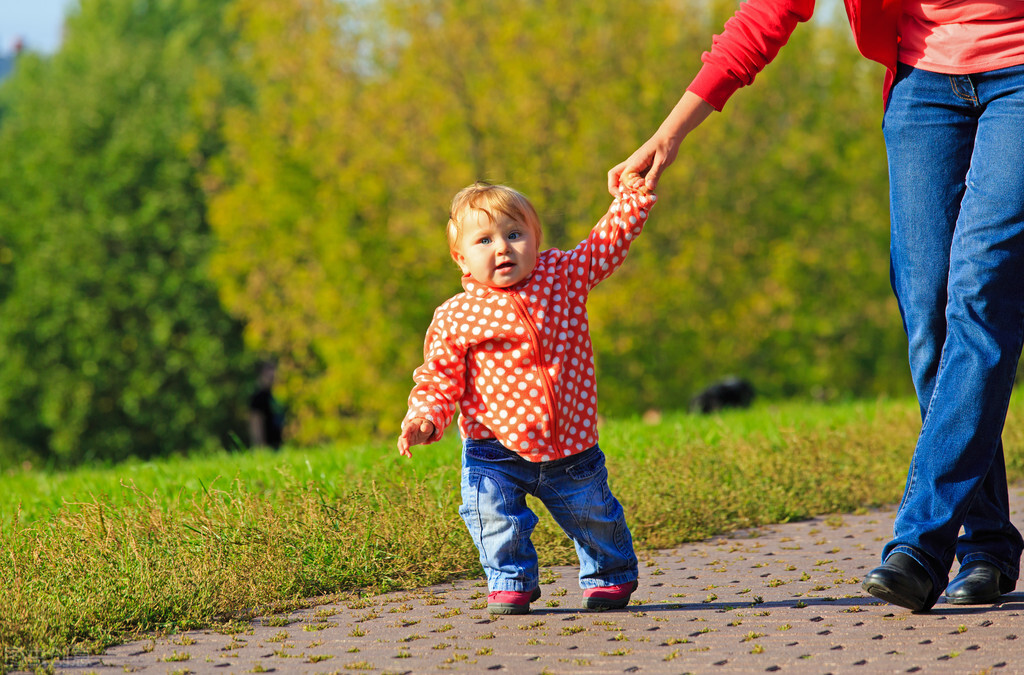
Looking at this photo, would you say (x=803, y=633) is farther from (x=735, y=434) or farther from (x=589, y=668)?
(x=735, y=434)

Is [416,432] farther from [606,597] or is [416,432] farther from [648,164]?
[648,164]

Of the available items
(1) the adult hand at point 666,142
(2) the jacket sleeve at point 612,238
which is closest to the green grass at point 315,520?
(2) the jacket sleeve at point 612,238

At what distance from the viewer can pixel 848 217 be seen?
78.4 ft

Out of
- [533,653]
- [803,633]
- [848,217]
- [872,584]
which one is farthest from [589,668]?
[848,217]

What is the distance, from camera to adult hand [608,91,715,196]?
11.2ft

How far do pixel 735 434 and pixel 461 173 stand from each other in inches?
538

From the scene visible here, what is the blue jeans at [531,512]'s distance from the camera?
3.32 metres

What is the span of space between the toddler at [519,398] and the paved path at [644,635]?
0.48ft

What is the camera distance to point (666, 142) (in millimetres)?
3426

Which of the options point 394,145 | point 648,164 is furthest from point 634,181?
point 394,145

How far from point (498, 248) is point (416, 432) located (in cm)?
58

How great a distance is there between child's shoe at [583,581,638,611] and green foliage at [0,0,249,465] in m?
25.3

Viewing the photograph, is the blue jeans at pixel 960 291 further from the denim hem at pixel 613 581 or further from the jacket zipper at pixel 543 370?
the jacket zipper at pixel 543 370

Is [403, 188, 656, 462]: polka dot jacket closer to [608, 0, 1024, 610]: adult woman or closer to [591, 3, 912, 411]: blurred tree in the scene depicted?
[608, 0, 1024, 610]: adult woman
